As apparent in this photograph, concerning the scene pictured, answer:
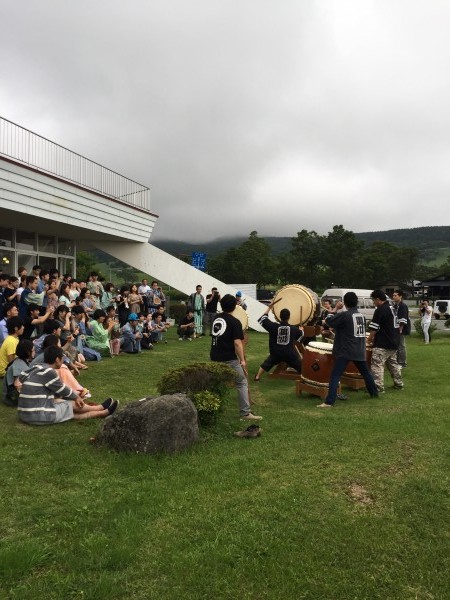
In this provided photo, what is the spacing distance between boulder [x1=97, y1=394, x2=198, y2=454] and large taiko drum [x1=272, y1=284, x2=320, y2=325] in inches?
231

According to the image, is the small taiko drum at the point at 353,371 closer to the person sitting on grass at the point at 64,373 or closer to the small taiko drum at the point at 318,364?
the small taiko drum at the point at 318,364

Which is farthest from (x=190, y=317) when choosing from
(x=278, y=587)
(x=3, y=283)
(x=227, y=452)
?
(x=278, y=587)

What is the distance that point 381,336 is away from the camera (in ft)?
28.3

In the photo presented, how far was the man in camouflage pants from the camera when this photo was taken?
28.1 ft

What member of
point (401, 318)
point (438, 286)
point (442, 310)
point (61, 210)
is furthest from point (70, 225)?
point (438, 286)

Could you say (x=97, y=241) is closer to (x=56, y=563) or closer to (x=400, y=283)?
(x=56, y=563)

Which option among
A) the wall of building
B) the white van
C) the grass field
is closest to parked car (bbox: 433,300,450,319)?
the white van

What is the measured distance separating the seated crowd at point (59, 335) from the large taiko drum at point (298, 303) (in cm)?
431

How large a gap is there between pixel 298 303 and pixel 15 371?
6.27m

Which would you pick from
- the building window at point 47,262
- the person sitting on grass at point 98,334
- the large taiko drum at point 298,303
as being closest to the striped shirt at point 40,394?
the person sitting on grass at point 98,334

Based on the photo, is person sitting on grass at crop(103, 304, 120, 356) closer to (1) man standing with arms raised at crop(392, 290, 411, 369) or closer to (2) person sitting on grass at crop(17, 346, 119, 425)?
(2) person sitting on grass at crop(17, 346, 119, 425)

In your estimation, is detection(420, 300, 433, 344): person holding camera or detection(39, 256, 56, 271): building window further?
detection(39, 256, 56, 271): building window

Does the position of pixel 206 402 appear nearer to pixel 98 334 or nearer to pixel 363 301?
pixel 98 334

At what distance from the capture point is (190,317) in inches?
679
